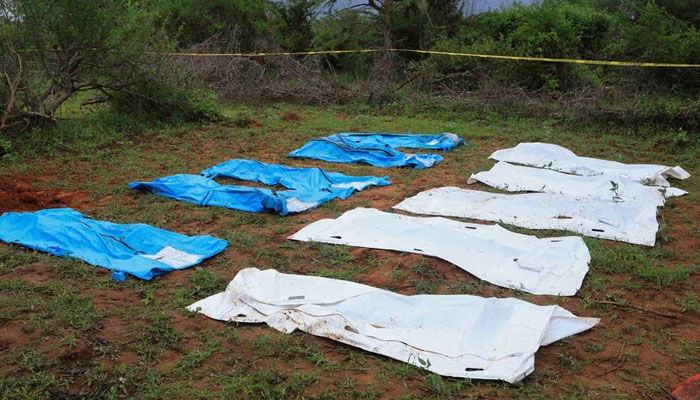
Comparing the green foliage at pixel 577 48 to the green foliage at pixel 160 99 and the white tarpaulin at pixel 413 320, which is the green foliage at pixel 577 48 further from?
the white tarpaulin at pixel 413 320

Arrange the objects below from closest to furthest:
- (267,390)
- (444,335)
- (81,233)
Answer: (267,390) < (444,335) < (81,233)

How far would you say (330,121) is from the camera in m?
9.75

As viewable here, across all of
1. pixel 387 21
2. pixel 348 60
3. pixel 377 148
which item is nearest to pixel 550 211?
pixel 377 148

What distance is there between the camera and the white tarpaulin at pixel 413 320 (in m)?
2.67

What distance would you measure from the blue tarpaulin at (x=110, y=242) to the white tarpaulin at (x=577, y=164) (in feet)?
13.7

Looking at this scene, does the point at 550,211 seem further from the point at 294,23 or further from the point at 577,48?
the point at 294,23

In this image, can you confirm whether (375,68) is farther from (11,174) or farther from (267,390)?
(267,390)

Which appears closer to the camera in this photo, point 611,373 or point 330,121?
point 611,373

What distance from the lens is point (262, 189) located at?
546 centimetres

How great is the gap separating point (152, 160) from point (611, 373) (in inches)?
229

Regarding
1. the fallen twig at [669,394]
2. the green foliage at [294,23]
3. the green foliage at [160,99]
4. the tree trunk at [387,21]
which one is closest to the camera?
the fallen twig at [669,394]

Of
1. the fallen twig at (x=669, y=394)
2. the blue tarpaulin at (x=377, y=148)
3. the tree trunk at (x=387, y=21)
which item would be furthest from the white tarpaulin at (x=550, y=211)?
the tree trunk at (x=387, y=21)

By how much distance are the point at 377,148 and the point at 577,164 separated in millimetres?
→ 2484

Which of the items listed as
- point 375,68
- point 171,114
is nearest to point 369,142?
point 171,114
